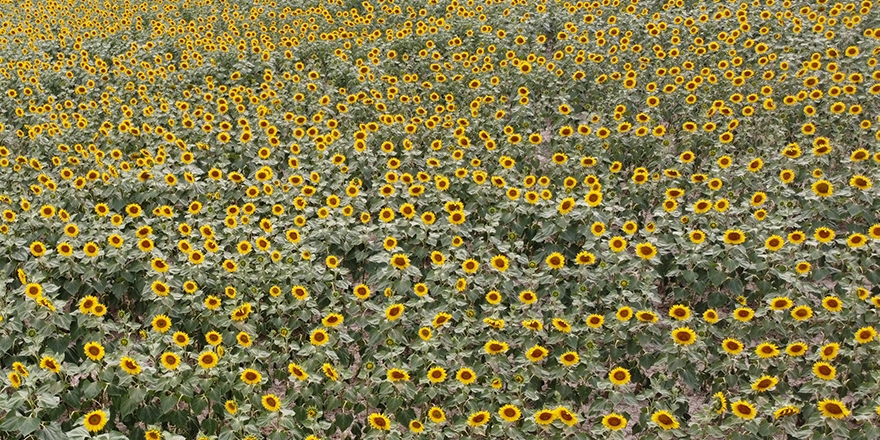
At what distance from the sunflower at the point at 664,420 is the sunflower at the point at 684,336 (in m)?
0.56

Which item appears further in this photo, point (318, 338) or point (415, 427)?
point (318, 338)

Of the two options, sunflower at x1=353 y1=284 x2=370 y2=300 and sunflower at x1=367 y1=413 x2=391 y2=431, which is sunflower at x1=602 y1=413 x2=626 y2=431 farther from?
sunflower at x1=353 y1=284 x2=370 y2=300

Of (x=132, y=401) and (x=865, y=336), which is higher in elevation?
(x=865, y=336)

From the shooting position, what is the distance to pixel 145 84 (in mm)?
8242

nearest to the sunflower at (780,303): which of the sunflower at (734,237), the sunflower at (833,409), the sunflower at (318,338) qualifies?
the sunflower at (734,237)

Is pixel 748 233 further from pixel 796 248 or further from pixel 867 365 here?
pixel 867 365

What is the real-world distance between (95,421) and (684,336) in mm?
3301

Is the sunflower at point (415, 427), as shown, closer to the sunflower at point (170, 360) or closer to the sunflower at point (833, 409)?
the sunflower at point (170, 360)

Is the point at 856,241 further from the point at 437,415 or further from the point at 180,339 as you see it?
the point at 180,339

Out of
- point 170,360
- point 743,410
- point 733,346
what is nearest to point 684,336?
point 733,346

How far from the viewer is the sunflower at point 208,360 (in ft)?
13.0

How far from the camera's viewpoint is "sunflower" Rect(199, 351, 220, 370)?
13.0 feet

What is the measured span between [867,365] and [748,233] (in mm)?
1220

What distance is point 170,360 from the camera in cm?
390
